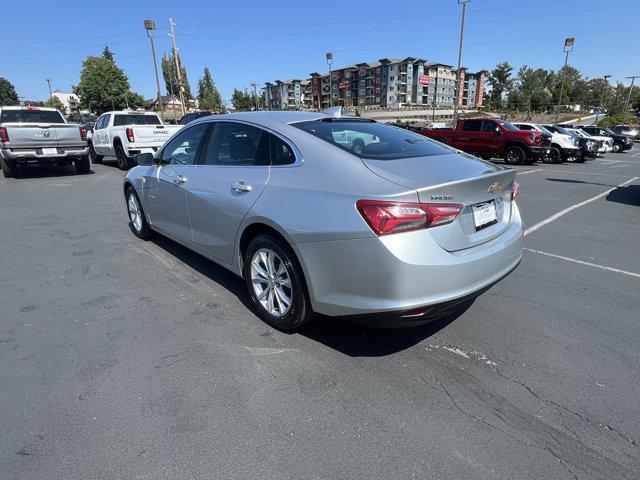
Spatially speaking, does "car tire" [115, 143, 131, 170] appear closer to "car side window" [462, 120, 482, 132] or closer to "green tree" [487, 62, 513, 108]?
"car side window" [462, 120, 482, 132]

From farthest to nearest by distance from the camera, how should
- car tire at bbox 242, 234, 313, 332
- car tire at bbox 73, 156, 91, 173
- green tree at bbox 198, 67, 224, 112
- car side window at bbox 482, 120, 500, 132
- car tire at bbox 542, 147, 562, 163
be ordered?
green tree at bbox 198, 67, 224, 112, car tire at bbox 542, 147, 562, 163, car side window at bbox 482, 120, 500, 132, car tire at bbox 73, 156, 91, 173, car tire at bbox 242, 234, 313, 332

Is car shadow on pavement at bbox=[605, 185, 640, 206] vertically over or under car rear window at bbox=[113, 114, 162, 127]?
under

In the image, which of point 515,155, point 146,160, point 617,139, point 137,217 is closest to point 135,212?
point 137,217

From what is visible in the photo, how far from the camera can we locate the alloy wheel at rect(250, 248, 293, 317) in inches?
120

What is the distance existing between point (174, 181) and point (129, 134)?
9553mm

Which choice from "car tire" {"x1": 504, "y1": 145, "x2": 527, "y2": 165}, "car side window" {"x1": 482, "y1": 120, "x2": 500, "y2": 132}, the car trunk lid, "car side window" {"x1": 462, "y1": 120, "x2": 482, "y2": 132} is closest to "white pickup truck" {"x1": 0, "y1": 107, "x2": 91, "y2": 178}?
the car trunk lid

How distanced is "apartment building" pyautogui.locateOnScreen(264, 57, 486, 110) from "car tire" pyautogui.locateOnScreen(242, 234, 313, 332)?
9432 centimetres

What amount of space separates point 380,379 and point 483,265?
1.01 m

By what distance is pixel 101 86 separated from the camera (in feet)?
216

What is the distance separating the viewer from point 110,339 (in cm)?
311

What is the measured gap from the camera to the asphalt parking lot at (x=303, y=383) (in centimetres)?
202

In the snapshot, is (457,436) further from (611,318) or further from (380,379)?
(611,318)

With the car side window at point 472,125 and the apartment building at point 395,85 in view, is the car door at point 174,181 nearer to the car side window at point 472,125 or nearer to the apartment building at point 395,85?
the car side window at point 472,125

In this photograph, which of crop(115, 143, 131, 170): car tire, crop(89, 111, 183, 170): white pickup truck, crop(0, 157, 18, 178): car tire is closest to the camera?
crop(0, 157, 18, 178): car tire
